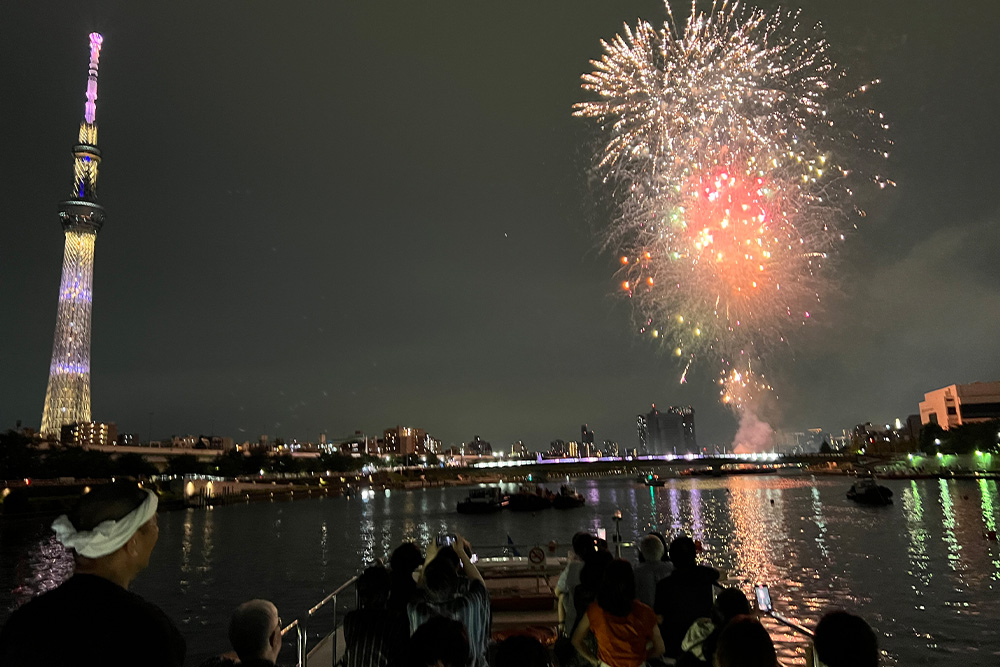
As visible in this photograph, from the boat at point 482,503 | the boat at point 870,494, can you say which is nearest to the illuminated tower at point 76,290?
the boat at point 482,503

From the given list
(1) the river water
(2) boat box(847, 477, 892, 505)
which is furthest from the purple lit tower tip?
(2) boat box(847, 477, 892, 505)

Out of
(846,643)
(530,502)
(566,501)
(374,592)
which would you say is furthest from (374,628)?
(530,502)

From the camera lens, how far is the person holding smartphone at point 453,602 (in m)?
5.31

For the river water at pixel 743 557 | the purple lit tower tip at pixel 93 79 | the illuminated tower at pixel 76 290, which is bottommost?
the river water at pixel 743 557

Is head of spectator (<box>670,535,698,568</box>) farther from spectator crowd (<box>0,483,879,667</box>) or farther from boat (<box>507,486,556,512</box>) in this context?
boat (<box>507,486,556,512</box>)

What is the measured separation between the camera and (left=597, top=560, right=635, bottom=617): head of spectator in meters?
5.65

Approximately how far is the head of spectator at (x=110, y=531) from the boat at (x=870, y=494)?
88610 mm

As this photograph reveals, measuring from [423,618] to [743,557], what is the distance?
139 feet

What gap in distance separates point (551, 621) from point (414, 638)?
965cm

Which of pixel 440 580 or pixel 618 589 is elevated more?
pixel 440 580

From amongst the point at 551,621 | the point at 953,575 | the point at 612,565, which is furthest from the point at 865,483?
the point at 612,565

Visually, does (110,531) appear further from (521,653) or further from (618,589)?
(618,589)

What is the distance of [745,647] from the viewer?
394cm

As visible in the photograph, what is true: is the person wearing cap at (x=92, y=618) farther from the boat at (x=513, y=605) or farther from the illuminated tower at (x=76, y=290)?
the illuminated tower at (x=76, y=290)
